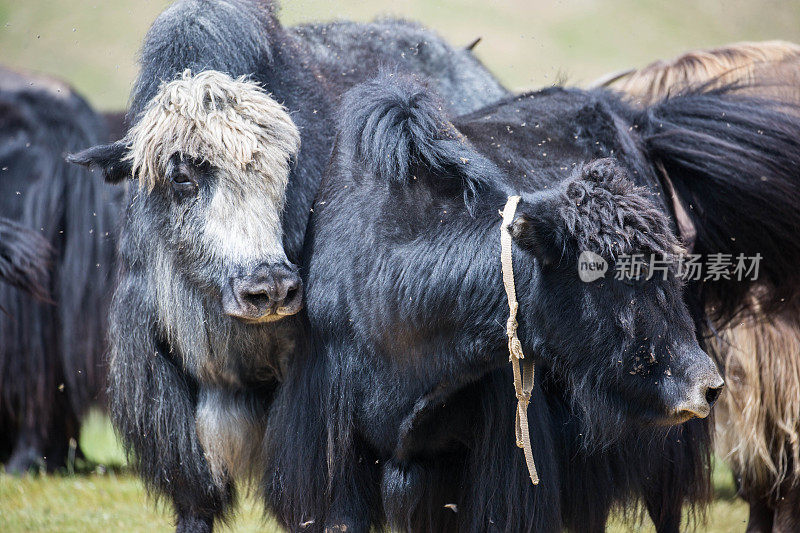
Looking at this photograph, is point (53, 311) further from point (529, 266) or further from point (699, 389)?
point (699, 389)

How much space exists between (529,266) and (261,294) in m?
0.95

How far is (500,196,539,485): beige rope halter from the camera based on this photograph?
2.75 m

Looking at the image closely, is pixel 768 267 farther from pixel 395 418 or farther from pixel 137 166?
pixel 137 166

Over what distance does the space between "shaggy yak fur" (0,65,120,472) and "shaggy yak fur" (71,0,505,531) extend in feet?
8.77

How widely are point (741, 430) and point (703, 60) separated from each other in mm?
2121

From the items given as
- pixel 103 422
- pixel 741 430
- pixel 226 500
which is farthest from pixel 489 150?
pixel 103 422

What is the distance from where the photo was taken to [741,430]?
4.60 meters

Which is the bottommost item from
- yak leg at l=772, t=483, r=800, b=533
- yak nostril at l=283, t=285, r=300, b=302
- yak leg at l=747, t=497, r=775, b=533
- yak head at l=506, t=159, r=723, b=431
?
yak leg at l=747, t=497, r=775, b=533

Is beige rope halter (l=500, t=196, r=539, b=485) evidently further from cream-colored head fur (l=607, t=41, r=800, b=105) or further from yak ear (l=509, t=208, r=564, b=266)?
cream-colored head fur (l=607, t=41, r=800, b=105)

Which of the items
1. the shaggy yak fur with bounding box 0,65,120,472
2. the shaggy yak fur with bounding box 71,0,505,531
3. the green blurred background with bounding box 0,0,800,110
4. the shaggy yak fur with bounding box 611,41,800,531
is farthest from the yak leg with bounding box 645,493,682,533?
the green blurred background with bounding box 0,0,800,110

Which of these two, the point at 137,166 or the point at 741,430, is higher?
the point at 137,166

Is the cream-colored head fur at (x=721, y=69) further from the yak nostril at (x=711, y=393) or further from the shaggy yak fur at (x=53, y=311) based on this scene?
the shaggy yak fur at (x=53, y=311)

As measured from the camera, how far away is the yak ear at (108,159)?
11.5ft

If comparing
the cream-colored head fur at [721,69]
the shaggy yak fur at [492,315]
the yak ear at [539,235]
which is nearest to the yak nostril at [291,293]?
the shaggy yak fur at [492,315]
